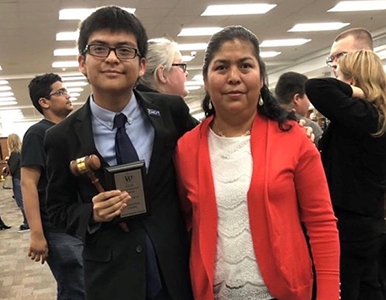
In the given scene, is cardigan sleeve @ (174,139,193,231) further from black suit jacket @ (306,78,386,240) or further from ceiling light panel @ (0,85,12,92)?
ceiling light panel @ (0,85,12,92)

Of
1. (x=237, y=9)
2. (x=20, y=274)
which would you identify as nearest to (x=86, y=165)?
(x=20, y=274)

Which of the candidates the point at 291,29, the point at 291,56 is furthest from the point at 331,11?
the point at 291,56

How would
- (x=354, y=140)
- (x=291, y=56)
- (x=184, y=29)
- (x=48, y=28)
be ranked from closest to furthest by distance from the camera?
(x=354, y=140)
(x=48, y=28)
(x=184, y=29)
(x=291, y=56)

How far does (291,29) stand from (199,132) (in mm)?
9515

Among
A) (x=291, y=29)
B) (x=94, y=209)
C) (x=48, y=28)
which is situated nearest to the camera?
(x=94, y=209)

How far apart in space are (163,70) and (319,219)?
4.01 feet

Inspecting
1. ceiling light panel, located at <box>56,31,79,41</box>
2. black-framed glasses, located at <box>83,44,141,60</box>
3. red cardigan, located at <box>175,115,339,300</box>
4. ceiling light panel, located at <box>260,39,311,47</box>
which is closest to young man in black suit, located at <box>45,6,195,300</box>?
black-framed glasses, located at <box>83,44,141,60</box>

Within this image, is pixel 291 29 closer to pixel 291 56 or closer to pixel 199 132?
pixel 291 56

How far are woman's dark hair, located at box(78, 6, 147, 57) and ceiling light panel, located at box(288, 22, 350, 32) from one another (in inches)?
362

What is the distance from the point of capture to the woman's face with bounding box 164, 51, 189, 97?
227 centimetres

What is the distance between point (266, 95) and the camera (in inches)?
58.4

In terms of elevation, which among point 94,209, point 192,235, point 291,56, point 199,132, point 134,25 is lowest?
point 192,235

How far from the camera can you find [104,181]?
1364 mm

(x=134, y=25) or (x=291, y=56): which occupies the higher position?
(x=291, y=56)
